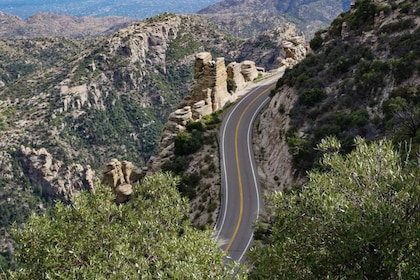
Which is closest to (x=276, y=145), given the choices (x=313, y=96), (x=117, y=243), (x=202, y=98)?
(x=313, y=96)

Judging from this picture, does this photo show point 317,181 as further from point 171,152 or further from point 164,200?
point 171,152


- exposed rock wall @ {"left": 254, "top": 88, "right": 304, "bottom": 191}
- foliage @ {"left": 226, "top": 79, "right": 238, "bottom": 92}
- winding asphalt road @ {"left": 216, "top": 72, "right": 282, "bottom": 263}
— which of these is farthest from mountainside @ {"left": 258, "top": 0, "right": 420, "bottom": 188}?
foliage @ {"left": 226, "top": 79, "right": 238, "bottom": 92}

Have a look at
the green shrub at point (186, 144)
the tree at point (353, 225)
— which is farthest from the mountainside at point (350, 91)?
the tree at point (353, 225)

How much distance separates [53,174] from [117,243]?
531 feet

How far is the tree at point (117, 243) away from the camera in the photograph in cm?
1343

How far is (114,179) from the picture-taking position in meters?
51.8

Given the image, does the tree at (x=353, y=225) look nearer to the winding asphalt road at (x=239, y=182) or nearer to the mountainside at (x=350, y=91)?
the winding asphalt road at (x=239, y=182)

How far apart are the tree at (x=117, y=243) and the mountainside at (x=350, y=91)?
55.7ft

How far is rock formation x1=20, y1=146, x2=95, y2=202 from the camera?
16275cm

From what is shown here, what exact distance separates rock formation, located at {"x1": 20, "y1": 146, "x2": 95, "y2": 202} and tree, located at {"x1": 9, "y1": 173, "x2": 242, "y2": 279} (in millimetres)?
148386

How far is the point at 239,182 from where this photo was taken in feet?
138

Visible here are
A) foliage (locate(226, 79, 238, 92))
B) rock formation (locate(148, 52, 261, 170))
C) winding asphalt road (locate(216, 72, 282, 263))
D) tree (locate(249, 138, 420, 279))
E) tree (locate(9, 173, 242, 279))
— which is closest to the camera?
tree (locate(249, 138, 420, 279))

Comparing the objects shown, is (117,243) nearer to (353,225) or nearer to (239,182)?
(353,225)

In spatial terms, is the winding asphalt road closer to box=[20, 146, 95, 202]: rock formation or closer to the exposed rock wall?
the exposed rock wall
